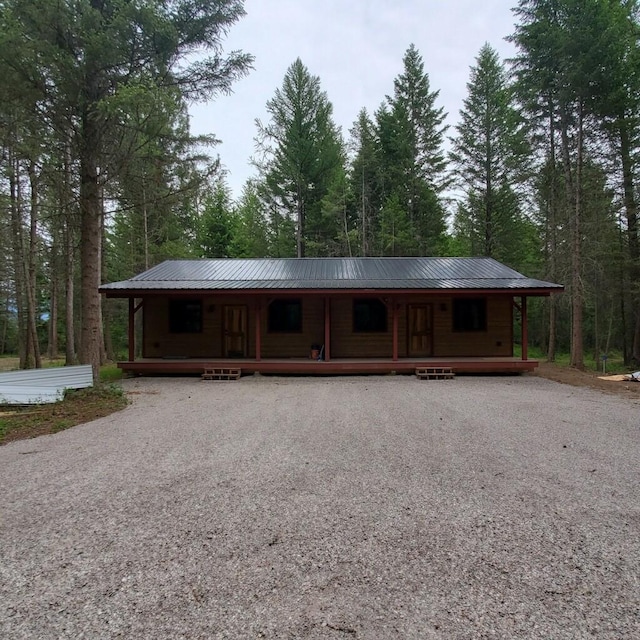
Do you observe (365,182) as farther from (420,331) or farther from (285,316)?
(285,316)

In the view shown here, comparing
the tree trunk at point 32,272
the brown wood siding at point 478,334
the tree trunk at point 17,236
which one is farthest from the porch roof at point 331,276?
the tree trunk at point 17,236

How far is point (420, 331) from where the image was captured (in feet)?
38.5

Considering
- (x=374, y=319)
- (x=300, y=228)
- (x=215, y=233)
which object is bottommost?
(x=374, y=319)

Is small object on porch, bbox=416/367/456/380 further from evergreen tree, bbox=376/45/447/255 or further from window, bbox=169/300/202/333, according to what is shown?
evergreen tree, bbox=376/45/447/255

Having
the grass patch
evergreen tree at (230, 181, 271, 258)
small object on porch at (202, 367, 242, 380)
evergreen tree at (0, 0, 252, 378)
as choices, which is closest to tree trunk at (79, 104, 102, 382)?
evergreen tree at (0, 0, 252, 378)

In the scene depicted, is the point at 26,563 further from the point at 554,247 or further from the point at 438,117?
the point at 438,117

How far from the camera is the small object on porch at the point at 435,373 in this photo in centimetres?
994

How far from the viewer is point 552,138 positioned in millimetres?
14109

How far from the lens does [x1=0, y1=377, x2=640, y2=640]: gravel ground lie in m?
1.78

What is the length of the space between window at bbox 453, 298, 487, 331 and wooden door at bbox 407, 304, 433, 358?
0.81 meters

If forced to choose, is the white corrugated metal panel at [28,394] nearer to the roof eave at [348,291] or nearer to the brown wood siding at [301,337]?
the roof eave at [348,291]

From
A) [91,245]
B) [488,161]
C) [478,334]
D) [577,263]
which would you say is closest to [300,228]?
[488,161]

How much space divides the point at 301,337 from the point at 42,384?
6.51m

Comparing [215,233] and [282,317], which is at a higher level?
[215,233]
